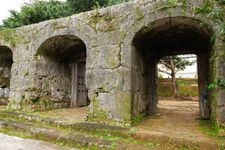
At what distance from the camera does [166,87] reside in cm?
1622

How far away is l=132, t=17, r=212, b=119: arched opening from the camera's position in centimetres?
504

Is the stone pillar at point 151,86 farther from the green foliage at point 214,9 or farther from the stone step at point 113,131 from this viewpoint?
the green foliage at point 214,9

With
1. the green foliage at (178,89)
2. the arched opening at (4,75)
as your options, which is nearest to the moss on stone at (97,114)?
the arched opening at (4,75)

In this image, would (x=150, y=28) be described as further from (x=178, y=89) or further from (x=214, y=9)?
(x=178, y=89)

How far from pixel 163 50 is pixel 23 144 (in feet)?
15.3

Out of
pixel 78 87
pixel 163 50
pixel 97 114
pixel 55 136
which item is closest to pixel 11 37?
pixel 78 87

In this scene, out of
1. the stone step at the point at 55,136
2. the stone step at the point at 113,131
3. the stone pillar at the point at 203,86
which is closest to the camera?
the stone step at the point at 113,131

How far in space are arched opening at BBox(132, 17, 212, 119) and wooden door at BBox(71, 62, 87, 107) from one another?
253 cm

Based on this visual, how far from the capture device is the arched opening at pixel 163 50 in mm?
5038

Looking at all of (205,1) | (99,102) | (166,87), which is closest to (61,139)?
(99,102)

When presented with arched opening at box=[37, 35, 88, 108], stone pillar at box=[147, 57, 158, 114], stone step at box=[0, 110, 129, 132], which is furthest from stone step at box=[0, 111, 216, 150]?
Answer: stone pillar at box=[147, 57, 158, 114]

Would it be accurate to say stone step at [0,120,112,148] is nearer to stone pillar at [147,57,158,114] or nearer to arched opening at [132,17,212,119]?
arched opening at [132,17,212,119]

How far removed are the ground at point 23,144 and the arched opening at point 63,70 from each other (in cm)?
260

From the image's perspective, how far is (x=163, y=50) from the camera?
7.03 metres
